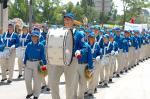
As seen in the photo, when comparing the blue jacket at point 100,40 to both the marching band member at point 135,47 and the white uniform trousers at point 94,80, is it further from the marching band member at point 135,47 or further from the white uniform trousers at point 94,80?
the marching band member at point 135,47

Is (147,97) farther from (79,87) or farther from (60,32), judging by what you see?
(60,32)

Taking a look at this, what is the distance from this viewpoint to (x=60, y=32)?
30.8ft

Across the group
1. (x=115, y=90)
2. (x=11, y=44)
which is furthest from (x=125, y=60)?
(x=11, y=44)

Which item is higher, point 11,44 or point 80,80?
point 11,44

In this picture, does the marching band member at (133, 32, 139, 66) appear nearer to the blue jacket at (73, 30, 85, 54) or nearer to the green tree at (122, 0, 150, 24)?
the blue jacket at (73, 30, 85, 54)

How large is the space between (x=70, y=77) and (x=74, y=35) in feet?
3.28

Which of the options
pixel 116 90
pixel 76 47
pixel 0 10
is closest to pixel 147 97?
pixel 116 90

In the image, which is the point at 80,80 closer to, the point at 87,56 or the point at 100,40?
the point at 87,56

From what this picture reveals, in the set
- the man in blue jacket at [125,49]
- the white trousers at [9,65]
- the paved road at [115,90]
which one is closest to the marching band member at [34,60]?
the paved road at [115,90]

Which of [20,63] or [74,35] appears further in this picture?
[20,63]

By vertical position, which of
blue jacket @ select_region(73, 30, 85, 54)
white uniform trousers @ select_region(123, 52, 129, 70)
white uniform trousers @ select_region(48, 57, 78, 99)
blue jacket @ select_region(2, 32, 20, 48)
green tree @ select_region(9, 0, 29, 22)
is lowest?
white uniform trousers @ select_region(123, 52, 129, 70)

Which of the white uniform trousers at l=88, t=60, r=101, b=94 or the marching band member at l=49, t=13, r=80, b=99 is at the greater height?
the marching band member at l=49, t=13, r=80, b=99

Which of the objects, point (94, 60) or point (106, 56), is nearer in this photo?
point (94, 60)

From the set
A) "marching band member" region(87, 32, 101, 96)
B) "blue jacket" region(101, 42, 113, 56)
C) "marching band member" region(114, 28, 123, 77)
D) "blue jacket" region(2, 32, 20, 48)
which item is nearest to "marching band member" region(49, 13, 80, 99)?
"marching band member" region(87, 32, 101, 96)
